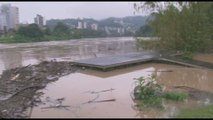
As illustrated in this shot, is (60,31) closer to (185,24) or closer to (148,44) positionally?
(148,44)

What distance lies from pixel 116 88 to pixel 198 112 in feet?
11.6

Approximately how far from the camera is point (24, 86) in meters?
9.98

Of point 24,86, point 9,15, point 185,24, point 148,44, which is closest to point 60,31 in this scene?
point 9,15

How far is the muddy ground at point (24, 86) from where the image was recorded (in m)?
7.55

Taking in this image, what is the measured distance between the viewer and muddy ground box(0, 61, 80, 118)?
7.55 m

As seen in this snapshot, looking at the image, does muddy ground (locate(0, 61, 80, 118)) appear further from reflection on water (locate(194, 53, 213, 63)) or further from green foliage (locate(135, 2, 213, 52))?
reflection on water (locate(194, 53, 213, 63))

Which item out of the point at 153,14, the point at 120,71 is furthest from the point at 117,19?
the point at 120,71

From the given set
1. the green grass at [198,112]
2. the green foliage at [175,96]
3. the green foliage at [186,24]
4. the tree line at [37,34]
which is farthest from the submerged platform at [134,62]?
the tree line at [37,34]

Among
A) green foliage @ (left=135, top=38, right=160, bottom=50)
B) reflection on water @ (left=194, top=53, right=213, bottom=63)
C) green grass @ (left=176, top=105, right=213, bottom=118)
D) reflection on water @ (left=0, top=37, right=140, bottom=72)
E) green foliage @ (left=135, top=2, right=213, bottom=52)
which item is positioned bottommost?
reflection on water @ (left=0, top=37, right=140, bottom=72)

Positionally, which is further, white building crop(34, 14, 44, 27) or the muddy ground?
white building crop(34, 14, 44, 27)

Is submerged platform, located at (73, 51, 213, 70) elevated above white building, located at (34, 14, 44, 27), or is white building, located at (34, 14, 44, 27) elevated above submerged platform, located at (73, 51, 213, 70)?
white building, located at (34, 14, 44, 27)

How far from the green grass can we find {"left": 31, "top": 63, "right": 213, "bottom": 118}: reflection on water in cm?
27

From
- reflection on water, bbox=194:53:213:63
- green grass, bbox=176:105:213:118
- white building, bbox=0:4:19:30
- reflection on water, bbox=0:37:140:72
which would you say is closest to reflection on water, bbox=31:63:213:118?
green grass, bbox=176:105:213:118

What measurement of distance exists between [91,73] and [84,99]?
13.5 ft
